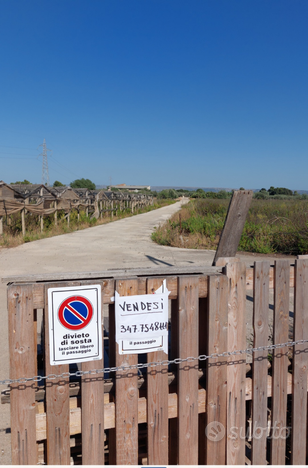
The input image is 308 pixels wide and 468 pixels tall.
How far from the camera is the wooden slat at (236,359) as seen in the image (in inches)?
103

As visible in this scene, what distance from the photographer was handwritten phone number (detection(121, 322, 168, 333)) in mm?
2383

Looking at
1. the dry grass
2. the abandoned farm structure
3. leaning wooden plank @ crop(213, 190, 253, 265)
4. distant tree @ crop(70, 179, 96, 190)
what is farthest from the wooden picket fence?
distant tree @ crop(70, 179, 96, 190)

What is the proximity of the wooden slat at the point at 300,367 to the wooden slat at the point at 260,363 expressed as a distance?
0.93 feet

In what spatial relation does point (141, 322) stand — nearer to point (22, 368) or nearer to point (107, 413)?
point (107, 413)

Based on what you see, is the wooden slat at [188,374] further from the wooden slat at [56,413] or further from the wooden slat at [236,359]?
the wooden slat at [56,413]

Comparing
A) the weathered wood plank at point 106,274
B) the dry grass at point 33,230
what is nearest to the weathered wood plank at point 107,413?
the weathered wood plank at point 106,274

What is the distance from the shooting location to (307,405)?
320cm

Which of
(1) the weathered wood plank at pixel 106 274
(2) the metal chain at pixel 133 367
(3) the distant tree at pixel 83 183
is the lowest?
(2) the metal chain at pixel 133 367

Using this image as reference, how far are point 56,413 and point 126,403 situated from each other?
44 centimetres

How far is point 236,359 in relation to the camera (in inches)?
104

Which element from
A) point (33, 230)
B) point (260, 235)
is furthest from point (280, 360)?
point (33, 230)

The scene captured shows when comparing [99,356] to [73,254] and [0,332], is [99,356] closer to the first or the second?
[0,332]

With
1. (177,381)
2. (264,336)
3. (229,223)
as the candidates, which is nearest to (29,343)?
(177,381)

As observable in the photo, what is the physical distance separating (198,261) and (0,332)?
679cm
